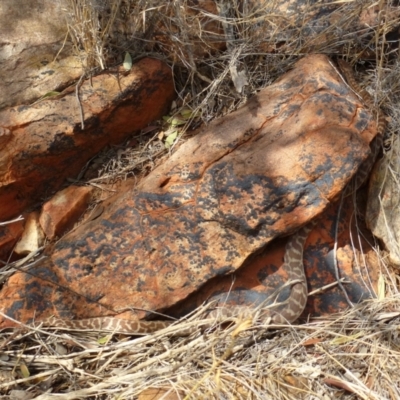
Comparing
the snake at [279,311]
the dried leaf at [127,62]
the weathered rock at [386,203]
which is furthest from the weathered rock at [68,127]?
the weathered rock at [386,203]

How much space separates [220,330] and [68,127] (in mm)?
1809

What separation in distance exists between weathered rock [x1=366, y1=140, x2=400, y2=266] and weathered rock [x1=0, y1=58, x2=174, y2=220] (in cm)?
180

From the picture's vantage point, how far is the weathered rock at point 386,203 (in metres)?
3.29

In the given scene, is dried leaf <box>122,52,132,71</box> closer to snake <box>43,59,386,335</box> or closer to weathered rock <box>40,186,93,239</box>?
weathered rock <box>40,186,93,239</box>

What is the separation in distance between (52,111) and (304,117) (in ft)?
6.01

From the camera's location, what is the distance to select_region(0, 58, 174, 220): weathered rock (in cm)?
343

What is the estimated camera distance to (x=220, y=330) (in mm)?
3014

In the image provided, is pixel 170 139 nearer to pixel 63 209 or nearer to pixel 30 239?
pixel 63 209

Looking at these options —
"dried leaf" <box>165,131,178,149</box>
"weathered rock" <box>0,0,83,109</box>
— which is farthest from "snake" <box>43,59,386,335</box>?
"weathered rock" <box>0,0,83,109</box>

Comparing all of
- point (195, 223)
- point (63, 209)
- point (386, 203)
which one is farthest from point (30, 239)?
point (386, 203)

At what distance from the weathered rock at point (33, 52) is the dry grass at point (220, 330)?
19cm

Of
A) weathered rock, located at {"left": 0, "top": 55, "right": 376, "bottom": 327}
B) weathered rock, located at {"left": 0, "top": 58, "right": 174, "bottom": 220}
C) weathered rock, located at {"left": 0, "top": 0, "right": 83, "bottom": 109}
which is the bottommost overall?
weathered rock, located at {"left": 0, "top": 55, "right": 376, "bottom": 327}

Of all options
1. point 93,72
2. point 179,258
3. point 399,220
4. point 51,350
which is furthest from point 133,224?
point 399,220

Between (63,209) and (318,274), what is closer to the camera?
(318,274)
